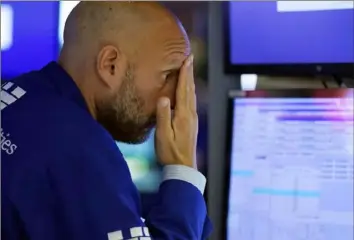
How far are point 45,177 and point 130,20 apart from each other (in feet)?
1.05

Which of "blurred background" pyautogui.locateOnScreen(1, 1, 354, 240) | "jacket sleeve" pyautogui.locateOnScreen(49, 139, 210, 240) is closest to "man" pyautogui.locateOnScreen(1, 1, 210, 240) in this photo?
"jacket sleeve" pyautogui.locateOnScreen(49, 139, 210, 240)

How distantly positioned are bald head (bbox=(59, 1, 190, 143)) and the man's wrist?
0.40ft

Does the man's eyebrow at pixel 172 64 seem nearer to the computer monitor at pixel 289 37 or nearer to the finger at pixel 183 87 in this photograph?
the finger at pixel 183 87

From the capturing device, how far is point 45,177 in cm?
104

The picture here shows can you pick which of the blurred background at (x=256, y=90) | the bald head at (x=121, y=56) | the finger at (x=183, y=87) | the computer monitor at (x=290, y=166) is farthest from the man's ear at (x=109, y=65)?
the computer monitor at (x=290, y=166)

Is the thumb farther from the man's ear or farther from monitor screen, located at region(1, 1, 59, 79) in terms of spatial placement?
monitor screen, located at region(1, 1, 59, 79)

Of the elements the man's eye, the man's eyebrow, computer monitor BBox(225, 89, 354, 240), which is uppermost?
the man's eyebrow

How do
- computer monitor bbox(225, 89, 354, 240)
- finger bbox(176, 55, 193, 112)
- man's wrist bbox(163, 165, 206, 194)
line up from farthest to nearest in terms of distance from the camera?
computer monitor bbox(225, 89, 354, 240) < finger bbox(176, 55, 193, 112) < man's wrist bbox(163, 165, 206, 194)

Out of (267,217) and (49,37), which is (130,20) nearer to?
(49,37)

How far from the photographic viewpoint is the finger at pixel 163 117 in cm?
123

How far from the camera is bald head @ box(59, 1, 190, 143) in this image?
3.88ft

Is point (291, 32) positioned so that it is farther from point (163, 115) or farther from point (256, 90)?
point (163, 115)

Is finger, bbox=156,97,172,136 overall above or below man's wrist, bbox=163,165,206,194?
above

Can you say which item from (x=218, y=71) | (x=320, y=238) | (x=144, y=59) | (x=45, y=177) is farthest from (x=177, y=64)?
(x=320, y=238)
